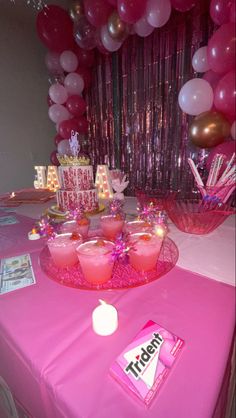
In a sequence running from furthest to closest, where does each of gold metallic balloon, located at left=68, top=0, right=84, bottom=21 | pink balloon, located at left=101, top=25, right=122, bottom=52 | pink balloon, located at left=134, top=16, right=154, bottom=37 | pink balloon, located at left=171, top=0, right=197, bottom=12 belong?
pink balloon, located at left=101, top=25, right=122, bottom=52 < pink balloon, located at left=134, top=16, right=154, bottom=37 < gold metallic balloon, located at left=68, top=0, right=84, bottom=21 < pink balloon, located at left=171, top=0, right=197, bottom=12

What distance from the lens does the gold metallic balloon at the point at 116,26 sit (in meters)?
2.04

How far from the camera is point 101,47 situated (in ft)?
7.72

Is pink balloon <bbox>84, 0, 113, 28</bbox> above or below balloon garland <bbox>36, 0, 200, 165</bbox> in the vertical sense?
above

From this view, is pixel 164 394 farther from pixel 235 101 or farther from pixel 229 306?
pixel 235 101

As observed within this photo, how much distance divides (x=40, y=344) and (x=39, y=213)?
0.97 m

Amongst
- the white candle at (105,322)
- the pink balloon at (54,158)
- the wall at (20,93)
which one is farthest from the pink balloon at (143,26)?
the white candle at (105,322)

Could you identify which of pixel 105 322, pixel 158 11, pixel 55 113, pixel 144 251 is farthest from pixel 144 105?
pixel 105 322

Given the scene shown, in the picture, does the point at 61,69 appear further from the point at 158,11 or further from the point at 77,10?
the point at 158,11

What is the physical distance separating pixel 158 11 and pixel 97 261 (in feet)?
6.37

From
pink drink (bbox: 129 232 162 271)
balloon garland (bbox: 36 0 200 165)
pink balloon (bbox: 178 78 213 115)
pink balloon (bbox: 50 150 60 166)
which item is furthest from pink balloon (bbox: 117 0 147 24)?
pink drink (bbox: 129 232 162 271)

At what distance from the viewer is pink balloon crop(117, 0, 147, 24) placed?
5.58ft

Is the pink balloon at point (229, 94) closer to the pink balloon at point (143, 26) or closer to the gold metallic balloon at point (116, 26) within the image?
the pink balloon at point (143, 26)

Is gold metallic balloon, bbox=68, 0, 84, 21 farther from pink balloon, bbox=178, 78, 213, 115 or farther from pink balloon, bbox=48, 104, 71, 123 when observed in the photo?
pink balloon, bbox=178, 78, 213, 115

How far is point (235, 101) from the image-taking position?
303 mm
